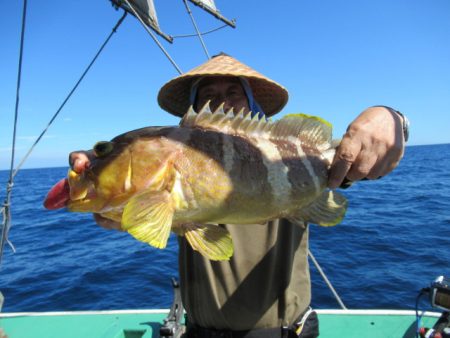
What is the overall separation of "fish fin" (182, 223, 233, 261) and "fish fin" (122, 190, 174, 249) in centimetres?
22

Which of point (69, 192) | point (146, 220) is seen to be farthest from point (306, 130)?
point (69, 192)

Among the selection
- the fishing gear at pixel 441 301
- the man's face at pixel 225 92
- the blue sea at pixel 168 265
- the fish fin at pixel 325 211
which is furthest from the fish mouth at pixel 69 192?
the blue sea at pixel 168 265

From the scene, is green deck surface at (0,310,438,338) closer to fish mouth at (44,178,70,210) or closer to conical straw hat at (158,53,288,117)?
conical straw hat at (158,53,288,117)

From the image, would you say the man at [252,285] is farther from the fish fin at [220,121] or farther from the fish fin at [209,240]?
the fish fin at [220,121]

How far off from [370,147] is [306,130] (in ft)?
1.55

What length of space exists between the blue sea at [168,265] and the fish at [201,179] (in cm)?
574

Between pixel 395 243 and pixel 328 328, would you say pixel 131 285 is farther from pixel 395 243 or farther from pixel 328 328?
pixel 395 243

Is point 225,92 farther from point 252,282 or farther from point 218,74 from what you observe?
point 252,282

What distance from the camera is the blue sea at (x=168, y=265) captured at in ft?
24.4

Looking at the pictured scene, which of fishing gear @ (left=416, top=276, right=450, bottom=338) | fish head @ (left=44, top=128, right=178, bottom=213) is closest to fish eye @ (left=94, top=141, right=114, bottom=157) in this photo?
fish head @ (left=44, top=128, right=178, bottom=213)

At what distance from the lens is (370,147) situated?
1.77 meters

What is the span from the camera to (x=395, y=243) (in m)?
10.2

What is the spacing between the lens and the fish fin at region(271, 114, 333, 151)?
2090 millimetres

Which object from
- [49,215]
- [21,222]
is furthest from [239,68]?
[49,215]
